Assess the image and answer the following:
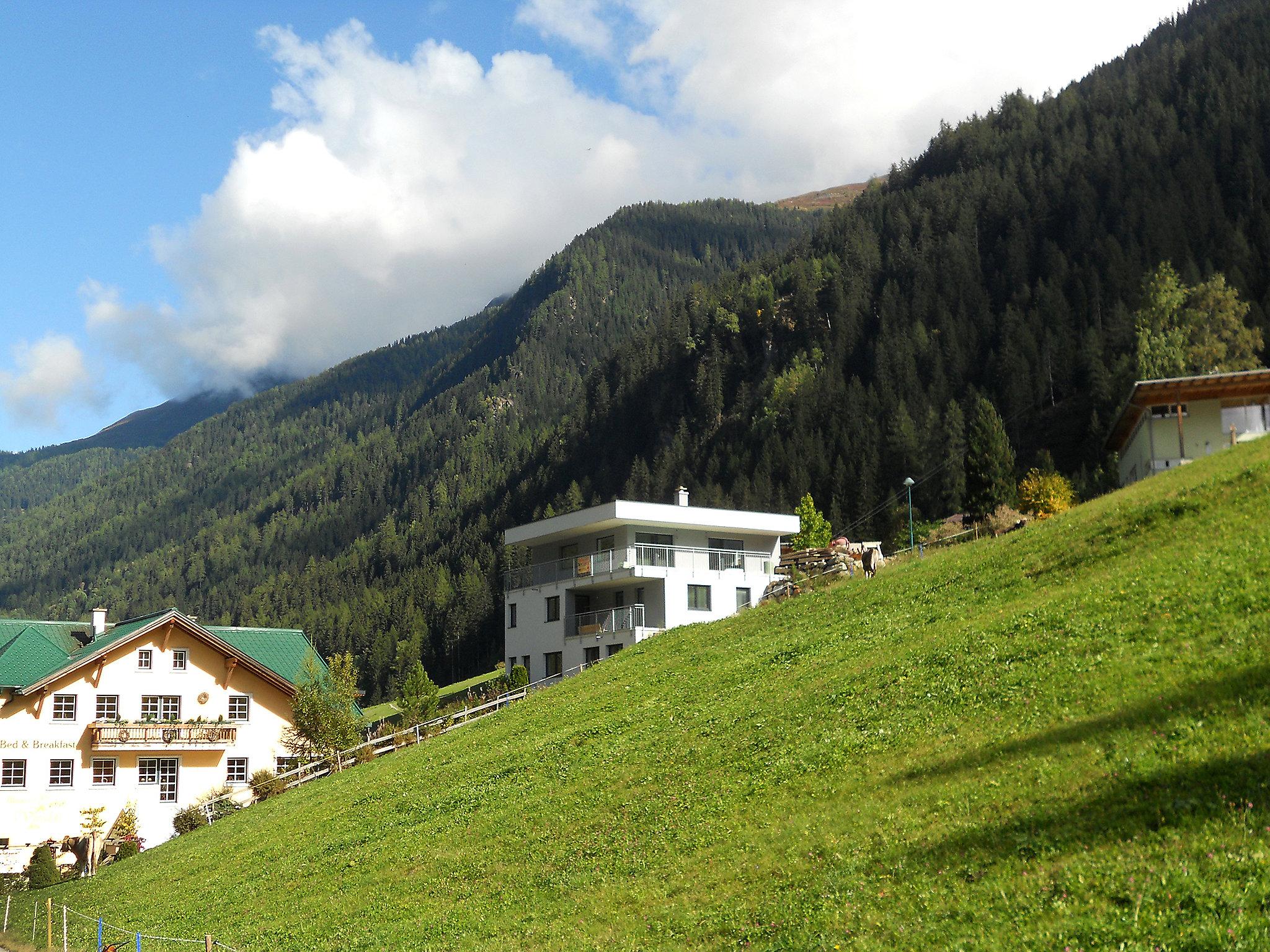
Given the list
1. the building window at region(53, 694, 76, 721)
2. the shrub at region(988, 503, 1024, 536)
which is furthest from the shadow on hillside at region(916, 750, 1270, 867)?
the building window at region(53, 694, 76, 721)

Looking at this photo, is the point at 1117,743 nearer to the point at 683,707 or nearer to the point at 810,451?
the point at 683,707

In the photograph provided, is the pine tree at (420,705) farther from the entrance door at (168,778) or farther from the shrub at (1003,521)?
the shrub at (1003,521)

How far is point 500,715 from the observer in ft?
139

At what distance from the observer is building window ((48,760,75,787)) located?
54625 mm

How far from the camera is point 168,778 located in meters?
56.9

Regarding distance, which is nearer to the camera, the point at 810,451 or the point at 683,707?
the point at 683,707

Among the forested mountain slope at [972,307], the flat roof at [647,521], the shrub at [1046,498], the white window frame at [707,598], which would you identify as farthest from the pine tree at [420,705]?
the forested mountain slope at [972,307]

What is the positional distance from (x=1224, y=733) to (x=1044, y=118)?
646 ft

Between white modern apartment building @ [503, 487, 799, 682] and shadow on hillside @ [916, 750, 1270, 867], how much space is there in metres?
40.7

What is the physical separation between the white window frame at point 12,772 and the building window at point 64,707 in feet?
7.94

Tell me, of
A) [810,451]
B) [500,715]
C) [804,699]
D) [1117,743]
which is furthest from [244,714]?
[810,451]

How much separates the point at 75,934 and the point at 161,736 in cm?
2998

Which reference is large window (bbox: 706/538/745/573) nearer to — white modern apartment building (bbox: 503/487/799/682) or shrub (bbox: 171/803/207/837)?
white modern apartment building (bbox: 503/487/799/682)

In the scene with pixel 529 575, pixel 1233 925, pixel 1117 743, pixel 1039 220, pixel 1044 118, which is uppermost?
pixel 1044 118
